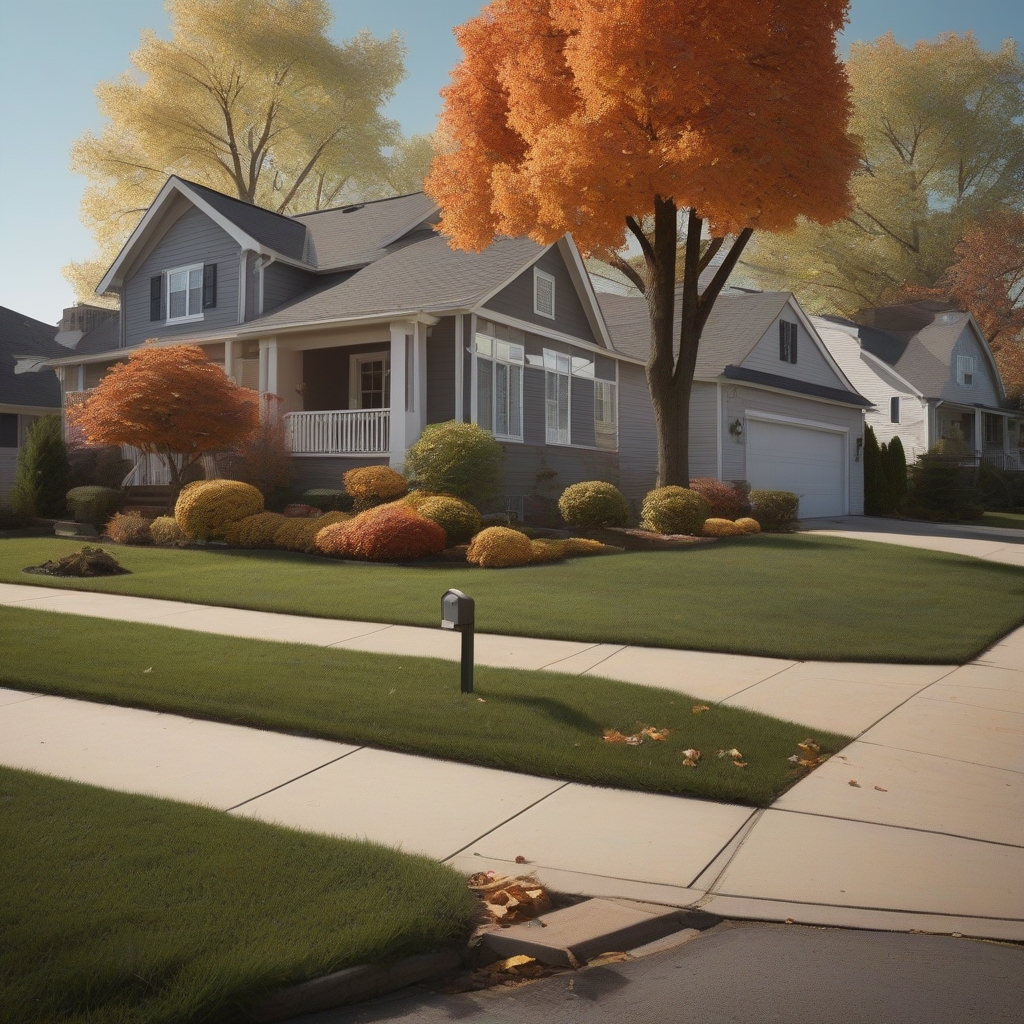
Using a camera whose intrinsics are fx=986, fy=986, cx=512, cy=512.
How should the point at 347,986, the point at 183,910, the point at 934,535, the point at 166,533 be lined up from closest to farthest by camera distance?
the point at 347,986, the point at 183,910, the point at 166,533, the point at 934,535

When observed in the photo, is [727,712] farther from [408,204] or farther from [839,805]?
[408,204]

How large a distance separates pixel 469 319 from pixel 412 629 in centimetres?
1130

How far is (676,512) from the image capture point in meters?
17.5

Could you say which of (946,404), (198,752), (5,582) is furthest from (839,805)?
(946,404)

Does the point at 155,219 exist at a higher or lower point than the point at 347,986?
higher

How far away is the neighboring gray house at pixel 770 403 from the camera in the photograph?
25.1 meters

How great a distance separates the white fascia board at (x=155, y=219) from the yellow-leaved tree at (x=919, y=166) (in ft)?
104

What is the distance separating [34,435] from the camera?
2080 centimetres

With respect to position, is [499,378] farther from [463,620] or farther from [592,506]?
[463,620]

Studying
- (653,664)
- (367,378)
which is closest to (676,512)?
(367,378)

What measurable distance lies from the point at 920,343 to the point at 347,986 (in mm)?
39811

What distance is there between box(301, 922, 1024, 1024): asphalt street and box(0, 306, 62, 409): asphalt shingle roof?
28198 mm

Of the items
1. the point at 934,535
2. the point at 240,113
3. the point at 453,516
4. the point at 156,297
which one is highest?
the point at 240,113

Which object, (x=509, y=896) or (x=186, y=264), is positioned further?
(x=186, y=264)
